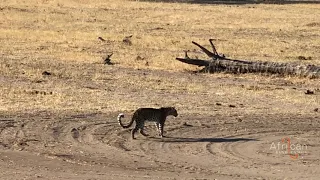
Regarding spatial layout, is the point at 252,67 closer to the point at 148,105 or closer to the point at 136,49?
the point at 148,105

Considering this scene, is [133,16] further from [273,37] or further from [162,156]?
[162,156]

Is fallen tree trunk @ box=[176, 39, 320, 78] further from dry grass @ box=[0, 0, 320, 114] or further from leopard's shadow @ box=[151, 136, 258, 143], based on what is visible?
leopard's shadow @ box=[151, 136, 258, 143]

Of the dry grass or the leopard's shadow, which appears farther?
the dry grass

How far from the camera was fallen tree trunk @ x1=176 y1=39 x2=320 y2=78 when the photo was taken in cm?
2080

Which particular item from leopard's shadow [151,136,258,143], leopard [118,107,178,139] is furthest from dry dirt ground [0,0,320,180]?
leopard [118,107,178,139]

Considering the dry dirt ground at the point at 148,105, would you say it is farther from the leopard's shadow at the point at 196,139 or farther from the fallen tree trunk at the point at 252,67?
the fallen tree trunk at the point at 252,67

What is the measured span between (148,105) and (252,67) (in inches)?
235

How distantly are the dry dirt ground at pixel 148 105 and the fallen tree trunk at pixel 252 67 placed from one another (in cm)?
Answer: 37

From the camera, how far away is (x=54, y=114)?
1430cm

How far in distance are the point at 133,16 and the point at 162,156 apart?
107 feet

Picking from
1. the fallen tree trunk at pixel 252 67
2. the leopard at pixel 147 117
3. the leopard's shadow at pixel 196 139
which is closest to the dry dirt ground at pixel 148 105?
the leopard's shadow at pixel 196 139

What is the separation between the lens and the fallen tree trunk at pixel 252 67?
2080 cm

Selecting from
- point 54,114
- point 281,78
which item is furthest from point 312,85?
point 54,114

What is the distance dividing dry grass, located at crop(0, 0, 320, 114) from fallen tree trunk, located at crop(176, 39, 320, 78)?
18.5 inches
